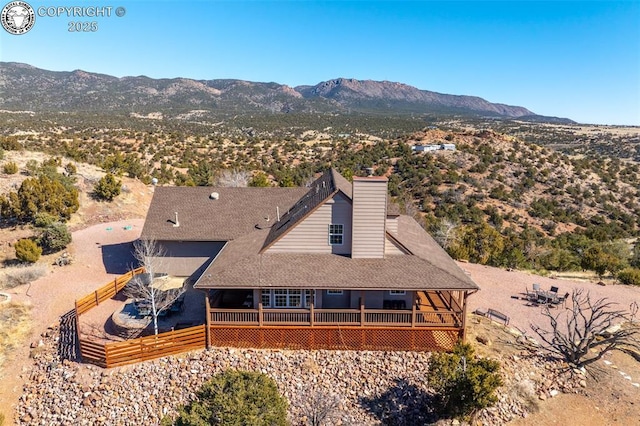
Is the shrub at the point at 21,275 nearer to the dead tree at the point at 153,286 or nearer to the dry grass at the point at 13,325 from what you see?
the dry grass at the point at 13,325

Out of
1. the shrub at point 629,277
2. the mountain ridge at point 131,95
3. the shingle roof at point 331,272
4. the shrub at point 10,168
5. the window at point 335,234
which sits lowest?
the shrub at point 629,277

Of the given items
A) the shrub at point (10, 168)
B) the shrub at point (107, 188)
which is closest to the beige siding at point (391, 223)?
the shrub at point (107, 188)

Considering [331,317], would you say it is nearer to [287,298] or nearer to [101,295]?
[287,298]

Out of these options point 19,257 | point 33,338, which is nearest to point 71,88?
point 19,257

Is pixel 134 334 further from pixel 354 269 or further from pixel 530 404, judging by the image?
pixel 530 404

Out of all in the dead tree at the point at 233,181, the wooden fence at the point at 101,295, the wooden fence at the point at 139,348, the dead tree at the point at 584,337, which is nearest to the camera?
the dead tree at the point at 584,337

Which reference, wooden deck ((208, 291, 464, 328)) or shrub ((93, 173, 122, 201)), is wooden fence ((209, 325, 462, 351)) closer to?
wooden deck ((208, 291, 464, 328))
